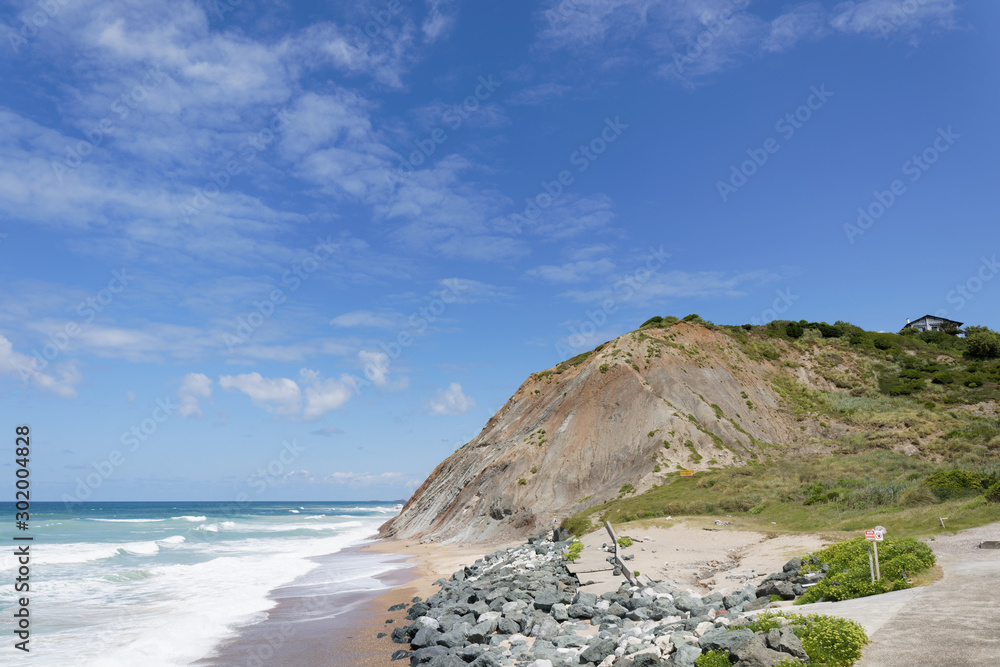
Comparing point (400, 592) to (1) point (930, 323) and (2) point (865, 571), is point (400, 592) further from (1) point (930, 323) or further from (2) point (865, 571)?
(1) point (930, 323)

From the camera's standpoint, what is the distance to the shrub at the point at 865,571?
11125 mm

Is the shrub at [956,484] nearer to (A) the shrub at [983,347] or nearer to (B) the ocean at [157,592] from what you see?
(B) the ocean at [157,592]

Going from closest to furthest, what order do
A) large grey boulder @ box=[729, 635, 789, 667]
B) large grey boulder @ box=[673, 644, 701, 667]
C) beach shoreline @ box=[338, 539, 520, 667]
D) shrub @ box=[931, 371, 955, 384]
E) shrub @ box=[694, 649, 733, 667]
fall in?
large grey boulder @ box=[729, 635, 789, 667], shrub @ box=[694, 649, 733, 667], large grey boulder @ box=[673, 644, 701, 667], beach shoreline @ box=[338, 539, 520, 667], shrub @ box=[931, 371, 955, 384]

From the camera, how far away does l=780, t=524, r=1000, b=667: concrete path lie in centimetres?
766

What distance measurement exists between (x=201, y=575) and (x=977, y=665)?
33.4 meters

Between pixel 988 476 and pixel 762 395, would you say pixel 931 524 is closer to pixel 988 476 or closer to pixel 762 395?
pixel 988 476

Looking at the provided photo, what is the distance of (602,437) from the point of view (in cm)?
4200

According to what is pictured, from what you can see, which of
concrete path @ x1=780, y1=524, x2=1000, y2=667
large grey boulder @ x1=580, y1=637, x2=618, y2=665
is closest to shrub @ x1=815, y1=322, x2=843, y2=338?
concrete path @ x1=780, y1=524, x2=1000, y2=667

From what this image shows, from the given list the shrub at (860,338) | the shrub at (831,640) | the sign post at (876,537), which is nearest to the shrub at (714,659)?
the shrub at (831,640)

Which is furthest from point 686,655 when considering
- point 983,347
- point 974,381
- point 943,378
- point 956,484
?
point 983,347

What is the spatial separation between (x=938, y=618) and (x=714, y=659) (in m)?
3.44

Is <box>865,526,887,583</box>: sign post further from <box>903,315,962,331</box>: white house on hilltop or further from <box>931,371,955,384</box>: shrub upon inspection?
<box>903,315,962,331</box>: white house on hilltop

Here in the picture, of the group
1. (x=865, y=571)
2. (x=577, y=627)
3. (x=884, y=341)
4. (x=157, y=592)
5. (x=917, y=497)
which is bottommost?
(x=157, y=592)

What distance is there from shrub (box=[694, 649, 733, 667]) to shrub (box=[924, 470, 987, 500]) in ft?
53.4
